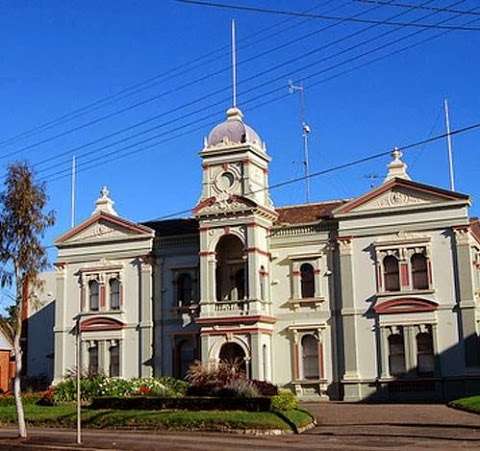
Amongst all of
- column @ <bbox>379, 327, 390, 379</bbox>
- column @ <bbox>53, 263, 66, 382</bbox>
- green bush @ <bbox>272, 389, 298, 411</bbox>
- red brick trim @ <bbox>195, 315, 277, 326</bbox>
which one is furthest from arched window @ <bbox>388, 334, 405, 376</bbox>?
column @ <bbox>53, 263, 66, 382</bbox>

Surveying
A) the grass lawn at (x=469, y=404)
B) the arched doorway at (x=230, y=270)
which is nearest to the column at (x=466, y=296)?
the grass lawn at (x=469, y=404)

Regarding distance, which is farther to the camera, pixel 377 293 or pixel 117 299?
pixel 117 299

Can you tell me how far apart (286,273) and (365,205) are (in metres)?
5.48

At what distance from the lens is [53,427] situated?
1283 inches

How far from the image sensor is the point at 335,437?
85.4ft

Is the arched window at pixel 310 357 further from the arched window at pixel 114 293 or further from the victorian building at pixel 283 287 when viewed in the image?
the arched window at pixel 114 293

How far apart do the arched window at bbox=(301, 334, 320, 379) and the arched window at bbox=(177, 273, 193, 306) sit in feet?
22.5

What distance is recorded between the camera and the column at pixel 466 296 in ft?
A: 126

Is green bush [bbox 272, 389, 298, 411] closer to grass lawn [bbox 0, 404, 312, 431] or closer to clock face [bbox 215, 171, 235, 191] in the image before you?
grass lawn [bbox 0, 404, 312, 431]

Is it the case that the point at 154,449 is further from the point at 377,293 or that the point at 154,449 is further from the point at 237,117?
the point at 237,117

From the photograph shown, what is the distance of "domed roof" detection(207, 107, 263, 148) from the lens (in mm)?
44094

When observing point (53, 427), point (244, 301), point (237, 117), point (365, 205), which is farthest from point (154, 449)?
point (237, 117)

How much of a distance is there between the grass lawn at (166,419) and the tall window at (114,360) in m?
11.3

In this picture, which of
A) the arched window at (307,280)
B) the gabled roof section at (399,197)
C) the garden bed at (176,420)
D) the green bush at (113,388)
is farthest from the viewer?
the arched window at (307,280)
